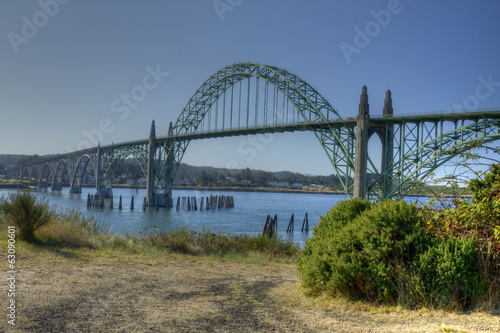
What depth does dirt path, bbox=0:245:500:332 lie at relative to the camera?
5.07 meters

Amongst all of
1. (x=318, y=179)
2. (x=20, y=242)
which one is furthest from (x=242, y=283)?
(x=318, y=179)

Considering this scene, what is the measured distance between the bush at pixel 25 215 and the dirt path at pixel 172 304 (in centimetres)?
166

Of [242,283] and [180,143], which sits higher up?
[180,143]

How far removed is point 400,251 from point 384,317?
1.04 meters

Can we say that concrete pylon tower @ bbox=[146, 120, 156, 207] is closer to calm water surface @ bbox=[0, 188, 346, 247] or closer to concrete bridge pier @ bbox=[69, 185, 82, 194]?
calm water surface @ bbox=[0, 188, 346, 247]

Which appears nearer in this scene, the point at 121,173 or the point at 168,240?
the point at 168,240

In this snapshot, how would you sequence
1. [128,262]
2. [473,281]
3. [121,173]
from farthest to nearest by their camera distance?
[121,173] < [128,262] < [473,281]

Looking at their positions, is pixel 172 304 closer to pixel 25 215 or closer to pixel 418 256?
pixel 418 256

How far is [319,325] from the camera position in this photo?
5242 millimetres

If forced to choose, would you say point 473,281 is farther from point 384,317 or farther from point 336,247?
point 336,247

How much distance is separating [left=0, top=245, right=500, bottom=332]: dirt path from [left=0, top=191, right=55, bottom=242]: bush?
1657mm

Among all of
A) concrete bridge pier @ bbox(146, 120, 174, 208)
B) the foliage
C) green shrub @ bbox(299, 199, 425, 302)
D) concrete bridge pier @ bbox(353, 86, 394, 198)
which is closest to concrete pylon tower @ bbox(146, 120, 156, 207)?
concrete bridge pier @ bbox(146, 120, 174, 208)

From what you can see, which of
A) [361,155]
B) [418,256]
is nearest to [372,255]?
[418,256]

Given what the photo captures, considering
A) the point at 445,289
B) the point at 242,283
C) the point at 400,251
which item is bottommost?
the point at 242,283
